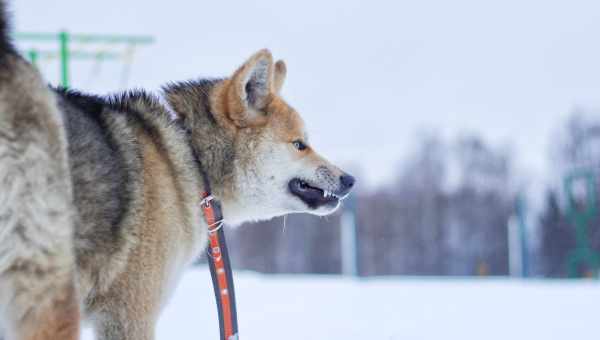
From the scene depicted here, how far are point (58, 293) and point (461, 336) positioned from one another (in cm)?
395

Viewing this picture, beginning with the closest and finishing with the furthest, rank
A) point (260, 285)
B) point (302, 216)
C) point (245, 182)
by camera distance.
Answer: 1. point (245, 182)
2. point (260, 285)
3. point (302, 216)

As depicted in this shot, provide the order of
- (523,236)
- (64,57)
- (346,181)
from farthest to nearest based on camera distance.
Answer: (523,236), (64,57), (346,181)

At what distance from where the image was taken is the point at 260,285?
9.27m

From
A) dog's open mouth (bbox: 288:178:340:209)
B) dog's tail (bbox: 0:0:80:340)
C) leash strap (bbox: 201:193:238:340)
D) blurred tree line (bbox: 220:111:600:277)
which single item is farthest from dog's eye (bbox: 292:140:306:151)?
blurred tree line (bbox: 220:111:600:277)

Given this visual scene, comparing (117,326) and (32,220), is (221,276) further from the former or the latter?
Answer: (32,220)

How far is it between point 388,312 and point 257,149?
3689 millimetres

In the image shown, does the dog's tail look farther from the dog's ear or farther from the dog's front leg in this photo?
the dog's ear

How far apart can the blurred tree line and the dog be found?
117ft

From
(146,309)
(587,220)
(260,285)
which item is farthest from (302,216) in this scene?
(146,309)

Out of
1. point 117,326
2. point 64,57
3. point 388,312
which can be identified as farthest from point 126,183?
point 64,57

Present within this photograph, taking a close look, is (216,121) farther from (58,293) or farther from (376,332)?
(376,332)

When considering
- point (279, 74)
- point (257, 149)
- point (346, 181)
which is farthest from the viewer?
point (279, 74)

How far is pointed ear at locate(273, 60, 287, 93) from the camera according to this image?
4.20 meters

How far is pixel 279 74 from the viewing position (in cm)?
422
